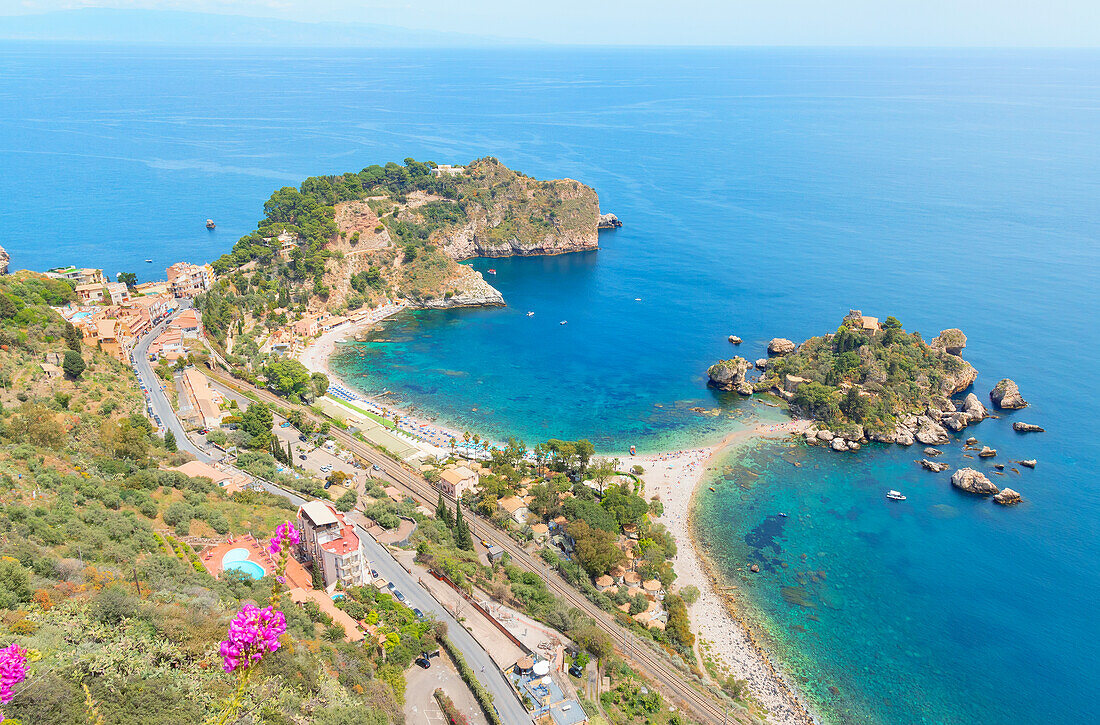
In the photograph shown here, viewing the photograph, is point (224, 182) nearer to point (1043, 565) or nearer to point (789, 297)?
point (789, 297)

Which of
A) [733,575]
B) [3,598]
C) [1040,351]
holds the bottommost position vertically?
[733,575]

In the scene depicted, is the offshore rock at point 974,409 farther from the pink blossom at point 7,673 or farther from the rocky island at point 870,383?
the pink blossom at point 7,673

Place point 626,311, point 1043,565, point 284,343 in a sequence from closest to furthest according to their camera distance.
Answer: point 1043,565 → point 284,343 → point 626,311

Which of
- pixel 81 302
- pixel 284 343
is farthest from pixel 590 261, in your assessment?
pixel 81 302

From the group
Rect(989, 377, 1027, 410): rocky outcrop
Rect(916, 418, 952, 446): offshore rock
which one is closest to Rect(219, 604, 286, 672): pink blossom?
Rect(916, 418, 952, 446): offshore rock

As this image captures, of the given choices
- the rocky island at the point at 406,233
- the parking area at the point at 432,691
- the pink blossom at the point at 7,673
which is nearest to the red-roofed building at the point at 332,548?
the parking area at the point at 432,691

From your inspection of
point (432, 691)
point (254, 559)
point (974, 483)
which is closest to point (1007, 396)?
point (974, 483)

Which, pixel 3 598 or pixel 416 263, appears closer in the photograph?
pixel 3 598
